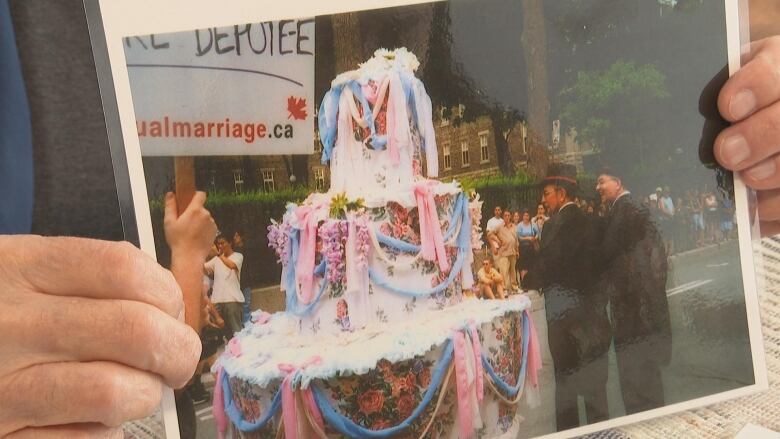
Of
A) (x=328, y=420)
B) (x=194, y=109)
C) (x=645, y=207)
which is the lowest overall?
(x=328, y=420)

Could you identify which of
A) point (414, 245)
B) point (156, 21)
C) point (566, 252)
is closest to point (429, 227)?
point (414, 245)

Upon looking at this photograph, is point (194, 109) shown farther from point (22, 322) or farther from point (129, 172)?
point (22, 322)

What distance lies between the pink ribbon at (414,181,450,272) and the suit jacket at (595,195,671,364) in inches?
5.4

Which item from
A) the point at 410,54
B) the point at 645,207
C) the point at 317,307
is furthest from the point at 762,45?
the point at 317,307

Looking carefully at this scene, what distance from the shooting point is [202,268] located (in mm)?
457

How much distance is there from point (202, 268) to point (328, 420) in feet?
0.46

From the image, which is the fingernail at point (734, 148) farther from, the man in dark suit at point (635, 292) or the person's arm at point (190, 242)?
the person's arm at point (190, 242)

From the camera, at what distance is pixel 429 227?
1.62ft

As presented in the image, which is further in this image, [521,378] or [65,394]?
[521,378]

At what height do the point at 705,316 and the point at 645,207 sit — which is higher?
the point at 645,207

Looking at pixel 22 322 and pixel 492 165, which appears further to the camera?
pixel 492 165

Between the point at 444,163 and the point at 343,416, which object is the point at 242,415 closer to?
the point at 343,416

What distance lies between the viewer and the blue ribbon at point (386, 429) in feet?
1.59

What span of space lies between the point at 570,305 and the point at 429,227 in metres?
0.14
